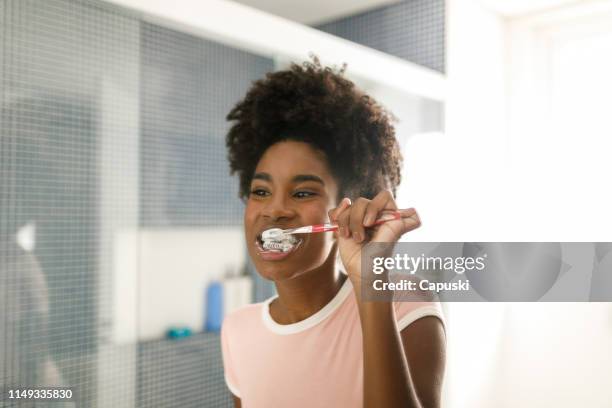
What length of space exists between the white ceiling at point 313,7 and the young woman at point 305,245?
30.2 inches

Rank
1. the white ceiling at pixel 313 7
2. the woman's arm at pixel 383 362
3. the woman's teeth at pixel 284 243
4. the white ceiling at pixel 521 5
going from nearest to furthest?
1. the woman's arm at pixel 383 362
2. the woman's teeth at pixel 284 243
3. the white ceiling at pixel 521 5
4. the white ceiling at pixel 313 7

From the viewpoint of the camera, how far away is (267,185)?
815 mm

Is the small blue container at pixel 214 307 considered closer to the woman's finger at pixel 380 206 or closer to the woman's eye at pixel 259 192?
the woman's eye at pixel 259 192

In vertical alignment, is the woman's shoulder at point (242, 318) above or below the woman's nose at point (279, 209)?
below

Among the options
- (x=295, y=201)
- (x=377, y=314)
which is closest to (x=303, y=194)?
(x=295, y=201)

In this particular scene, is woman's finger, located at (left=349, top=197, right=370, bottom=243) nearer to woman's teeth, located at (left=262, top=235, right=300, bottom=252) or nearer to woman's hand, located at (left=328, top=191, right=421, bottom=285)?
woman's hand, located at (left=328, top=191, right=421, bottom=285)

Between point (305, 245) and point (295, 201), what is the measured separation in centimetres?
6

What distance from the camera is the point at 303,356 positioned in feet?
2.63

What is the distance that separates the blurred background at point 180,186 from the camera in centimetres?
69

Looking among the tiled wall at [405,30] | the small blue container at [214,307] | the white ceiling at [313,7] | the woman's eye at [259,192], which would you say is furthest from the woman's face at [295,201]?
the white ceiling at [313,7]

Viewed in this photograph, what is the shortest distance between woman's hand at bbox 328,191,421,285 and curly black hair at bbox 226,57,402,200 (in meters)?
0.21

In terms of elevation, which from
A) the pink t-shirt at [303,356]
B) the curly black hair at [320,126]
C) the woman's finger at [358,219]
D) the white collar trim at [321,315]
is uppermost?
the curly black hair at [320,126]

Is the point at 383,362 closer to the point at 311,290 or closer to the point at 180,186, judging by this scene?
the point at 311,290

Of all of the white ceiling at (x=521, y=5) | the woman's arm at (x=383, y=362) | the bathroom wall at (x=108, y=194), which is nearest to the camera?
the woman's arm at (x=383, y=362)
